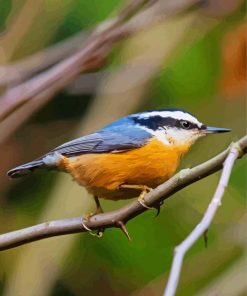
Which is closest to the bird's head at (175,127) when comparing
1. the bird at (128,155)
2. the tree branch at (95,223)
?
the bird at (128,155)

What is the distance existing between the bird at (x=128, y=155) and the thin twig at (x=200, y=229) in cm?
93

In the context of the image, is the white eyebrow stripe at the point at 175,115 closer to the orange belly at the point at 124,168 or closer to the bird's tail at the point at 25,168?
the orange belly at the point at 124,168

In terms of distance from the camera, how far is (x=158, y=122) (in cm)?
312

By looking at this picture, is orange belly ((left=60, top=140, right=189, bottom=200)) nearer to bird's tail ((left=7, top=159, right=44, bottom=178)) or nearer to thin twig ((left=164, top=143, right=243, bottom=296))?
bird's tail ((left=7, top=159, right=44, bottom=178))

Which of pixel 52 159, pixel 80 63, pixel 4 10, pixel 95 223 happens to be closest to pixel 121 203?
pixel 4 10

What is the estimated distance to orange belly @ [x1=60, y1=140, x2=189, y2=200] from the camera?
2.88 m

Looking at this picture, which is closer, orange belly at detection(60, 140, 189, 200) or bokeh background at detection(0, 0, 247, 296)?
orange belly at detection(60, 140, 189, 200)

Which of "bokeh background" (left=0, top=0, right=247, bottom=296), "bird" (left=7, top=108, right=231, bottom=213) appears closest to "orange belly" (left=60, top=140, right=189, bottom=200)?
"bird" (left=7, top=108, right=231, bottom=213)

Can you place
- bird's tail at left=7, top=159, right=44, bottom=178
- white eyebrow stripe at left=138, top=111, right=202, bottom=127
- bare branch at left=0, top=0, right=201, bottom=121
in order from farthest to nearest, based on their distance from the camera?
white eyebrow stripe at left=138, top=111, right=202, bottom=127, bird's tail at left=7, top=159, right=44, bottom=178, bare branch at left=0, top=0, right=201, bottom=121

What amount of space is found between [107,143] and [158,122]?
0.68ft

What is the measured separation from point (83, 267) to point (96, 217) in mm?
2136

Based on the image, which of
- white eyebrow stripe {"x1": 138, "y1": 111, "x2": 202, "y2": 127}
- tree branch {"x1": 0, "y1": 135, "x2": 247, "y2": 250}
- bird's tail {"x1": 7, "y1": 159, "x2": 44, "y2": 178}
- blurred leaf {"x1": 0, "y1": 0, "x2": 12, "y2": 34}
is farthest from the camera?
blurred leaf {"x1": 0, "y1": 0, "x2": 12, "y2": 34}

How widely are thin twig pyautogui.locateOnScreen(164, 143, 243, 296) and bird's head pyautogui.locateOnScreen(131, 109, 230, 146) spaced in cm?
112

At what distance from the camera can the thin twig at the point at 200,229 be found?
1571 millimetres
